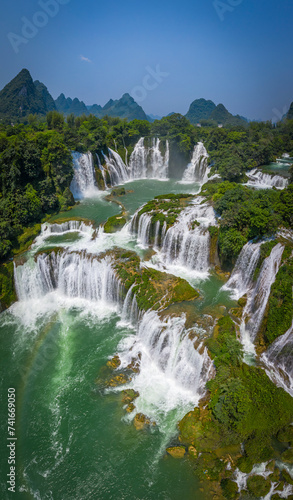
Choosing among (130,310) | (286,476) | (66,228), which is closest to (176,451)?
(286,476)

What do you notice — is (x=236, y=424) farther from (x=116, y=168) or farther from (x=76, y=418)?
(x=116, y=168)

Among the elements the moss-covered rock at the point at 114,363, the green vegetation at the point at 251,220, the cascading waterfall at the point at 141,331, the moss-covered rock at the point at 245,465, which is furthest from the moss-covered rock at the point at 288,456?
the green vegetation at the point at 251,220

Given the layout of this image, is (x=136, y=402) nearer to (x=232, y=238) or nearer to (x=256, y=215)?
(x=232, y=238)

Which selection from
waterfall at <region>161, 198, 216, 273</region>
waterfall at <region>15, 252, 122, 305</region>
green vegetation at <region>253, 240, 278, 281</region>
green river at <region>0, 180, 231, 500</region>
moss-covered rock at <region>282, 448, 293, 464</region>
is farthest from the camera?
waterfall at <region>161, 198, 216, 273</region>

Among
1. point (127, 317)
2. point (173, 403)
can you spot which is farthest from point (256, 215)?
point (173, 403)

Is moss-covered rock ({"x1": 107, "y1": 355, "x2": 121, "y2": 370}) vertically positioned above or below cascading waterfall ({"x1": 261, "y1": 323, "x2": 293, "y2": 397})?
below

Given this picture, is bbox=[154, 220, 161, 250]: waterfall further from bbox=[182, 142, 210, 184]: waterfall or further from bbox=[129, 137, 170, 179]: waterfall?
bbox=[129, 137, 170, 179]: waterfall

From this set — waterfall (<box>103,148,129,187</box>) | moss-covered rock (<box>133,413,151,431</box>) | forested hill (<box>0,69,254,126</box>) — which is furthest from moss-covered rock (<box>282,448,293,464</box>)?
forested hill (<box>0,69,254,126</box>)
